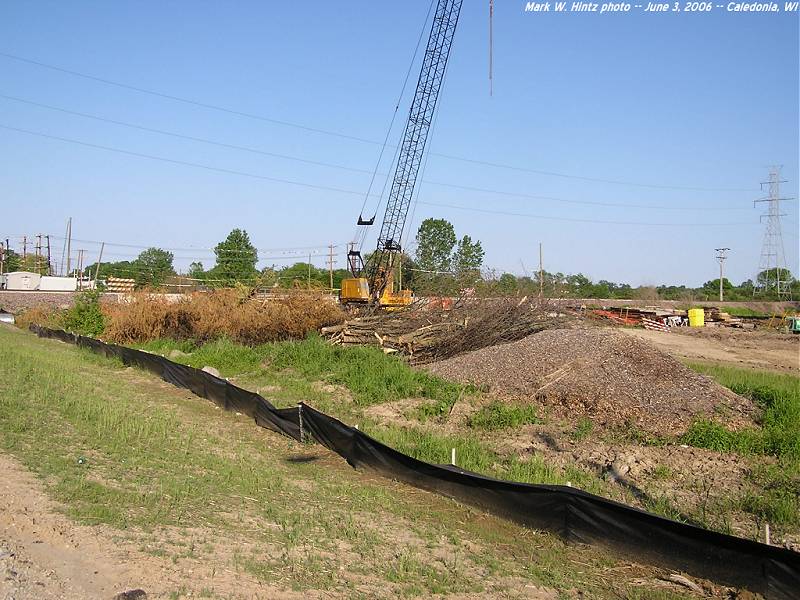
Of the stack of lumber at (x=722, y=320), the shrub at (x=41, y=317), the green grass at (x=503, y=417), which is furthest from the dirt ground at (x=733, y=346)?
the shrub at (x=41, y=317)

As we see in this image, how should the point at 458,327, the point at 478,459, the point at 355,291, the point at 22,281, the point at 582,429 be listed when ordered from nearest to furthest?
the point at 478,459 < the point at 582,429 < the point at 458,327 < the point at 355,291 < the point at 22,281

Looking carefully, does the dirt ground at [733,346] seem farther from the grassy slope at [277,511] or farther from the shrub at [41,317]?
the shrub at [41,317]

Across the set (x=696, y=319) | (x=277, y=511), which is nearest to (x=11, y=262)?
(x=696, y=319)

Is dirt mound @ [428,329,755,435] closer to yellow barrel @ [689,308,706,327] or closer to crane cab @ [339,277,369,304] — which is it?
crane cab @ [339,277,369,304]

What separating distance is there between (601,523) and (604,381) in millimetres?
8123

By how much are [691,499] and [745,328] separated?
43.5 metres

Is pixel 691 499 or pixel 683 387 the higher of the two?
pixel 683 387

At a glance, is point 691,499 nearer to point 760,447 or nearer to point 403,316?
point 760,447

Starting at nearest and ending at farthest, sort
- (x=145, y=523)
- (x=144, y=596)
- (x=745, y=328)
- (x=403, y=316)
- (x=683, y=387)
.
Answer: (x=144, y=596) < (x=145, y=523) < (x=683, y=387) < (x=403, y=316) < (x=745, y=328)

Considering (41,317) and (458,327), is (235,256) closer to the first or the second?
(41,317)

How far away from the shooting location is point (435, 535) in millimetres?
7879

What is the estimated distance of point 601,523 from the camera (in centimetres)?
743

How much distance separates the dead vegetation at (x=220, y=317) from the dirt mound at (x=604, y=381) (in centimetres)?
988

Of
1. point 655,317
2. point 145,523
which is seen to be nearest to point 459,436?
point 145,523
